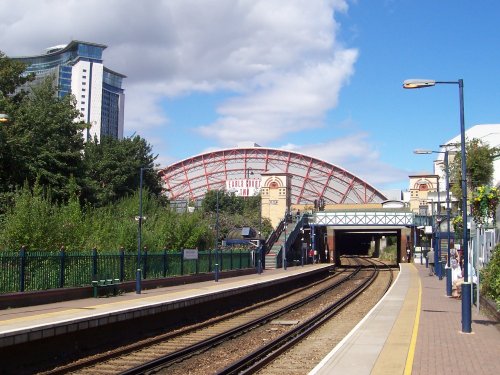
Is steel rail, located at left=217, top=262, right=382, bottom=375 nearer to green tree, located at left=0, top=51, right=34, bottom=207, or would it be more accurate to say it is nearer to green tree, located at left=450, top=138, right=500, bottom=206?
green tree, located at left=450, top=138, right=500, bottom=206

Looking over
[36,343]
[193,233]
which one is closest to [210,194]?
[193,233]

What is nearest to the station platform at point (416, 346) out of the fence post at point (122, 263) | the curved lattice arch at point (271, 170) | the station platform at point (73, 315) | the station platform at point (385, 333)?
the station platform at point (385, 333)

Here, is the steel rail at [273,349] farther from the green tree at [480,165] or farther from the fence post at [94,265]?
the green tree at [480,165]

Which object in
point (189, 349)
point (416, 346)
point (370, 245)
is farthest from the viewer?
point (370, 245)

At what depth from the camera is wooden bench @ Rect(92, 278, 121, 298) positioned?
23703 millimetres

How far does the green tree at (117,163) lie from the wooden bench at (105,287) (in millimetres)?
30484

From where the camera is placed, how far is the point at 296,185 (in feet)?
407

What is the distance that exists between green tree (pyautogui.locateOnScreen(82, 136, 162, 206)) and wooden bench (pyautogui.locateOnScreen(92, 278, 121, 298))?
30484 mm

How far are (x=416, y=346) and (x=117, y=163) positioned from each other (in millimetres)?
49550

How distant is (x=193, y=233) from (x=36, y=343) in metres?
28.7

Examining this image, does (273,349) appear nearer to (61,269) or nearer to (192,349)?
(192,349)

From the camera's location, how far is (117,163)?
5984 cm

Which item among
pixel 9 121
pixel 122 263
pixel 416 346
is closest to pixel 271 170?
pixel 9 121

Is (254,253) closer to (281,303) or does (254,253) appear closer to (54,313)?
(281,303)
